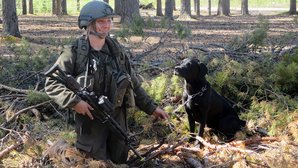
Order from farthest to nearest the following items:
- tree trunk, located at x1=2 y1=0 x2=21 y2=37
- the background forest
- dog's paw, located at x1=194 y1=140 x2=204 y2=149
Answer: tree trunk, located at x1=2 y1=0 x2=21 y2=37, dog's paw, located at x1=194 y1=140 x2=204 y2=149, the background forest

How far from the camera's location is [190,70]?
5328 millimetres

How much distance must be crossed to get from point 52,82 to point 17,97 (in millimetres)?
2722

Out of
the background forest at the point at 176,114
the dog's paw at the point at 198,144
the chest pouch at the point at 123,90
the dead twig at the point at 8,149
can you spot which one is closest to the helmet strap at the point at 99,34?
the chest pouch at the point at 123,90

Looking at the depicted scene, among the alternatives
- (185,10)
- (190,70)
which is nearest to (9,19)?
(190,70)

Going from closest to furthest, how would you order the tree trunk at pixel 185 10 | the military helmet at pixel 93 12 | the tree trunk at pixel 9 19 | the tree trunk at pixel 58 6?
the military helmet at pixel 93 12
the tree trunk at pixel 9 19
the tree trunk at pixel 185 10
the tree trunk at pixel 58 6

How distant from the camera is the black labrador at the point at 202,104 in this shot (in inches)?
211

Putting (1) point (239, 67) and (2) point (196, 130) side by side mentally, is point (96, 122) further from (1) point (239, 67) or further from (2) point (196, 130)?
(1) point (239, 67)

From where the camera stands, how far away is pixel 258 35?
23.5 ft

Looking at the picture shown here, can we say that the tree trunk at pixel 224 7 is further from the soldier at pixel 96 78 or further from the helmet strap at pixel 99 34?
the helmet strap at pixel 99 34

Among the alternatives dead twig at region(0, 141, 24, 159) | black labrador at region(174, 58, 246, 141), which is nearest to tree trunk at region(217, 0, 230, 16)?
black labrador at region(174, 58, 246, 141)

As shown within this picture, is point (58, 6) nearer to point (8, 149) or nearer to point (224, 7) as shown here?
point (224, 7)

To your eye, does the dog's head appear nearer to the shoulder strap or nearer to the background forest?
the background forest

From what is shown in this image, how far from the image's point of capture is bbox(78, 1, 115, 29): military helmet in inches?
145

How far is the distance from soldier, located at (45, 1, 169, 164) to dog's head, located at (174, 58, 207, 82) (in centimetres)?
121
